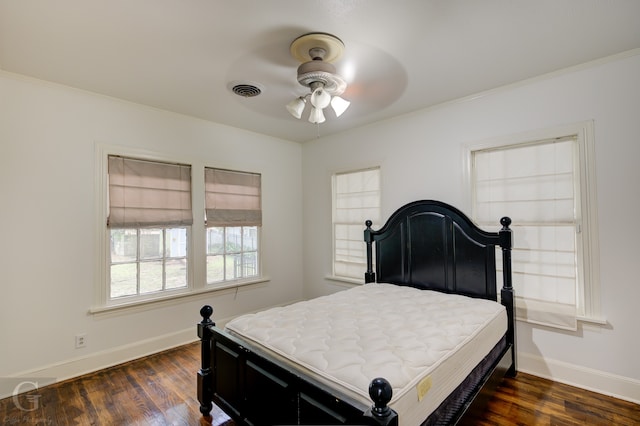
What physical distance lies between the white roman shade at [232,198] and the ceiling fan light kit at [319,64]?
1.95 metres

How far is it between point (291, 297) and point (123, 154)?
9.14 feet

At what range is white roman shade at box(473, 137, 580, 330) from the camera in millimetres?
2504

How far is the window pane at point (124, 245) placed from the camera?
2986 mm

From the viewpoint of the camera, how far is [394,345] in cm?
168

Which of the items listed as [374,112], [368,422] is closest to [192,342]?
[368,422]

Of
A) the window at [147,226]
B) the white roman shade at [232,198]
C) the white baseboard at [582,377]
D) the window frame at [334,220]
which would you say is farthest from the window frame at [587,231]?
the window at [147,226]

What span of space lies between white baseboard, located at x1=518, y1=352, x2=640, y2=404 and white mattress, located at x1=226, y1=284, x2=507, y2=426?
1.81 ft

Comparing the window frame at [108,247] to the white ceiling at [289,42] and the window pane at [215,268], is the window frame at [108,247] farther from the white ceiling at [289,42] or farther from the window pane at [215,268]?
the white ceiling at [289,42]

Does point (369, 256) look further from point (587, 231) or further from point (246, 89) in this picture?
point (246, 89)

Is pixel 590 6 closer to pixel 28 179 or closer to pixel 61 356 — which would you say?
pixel 28 179

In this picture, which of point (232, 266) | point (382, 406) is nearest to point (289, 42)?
point (382, 406)

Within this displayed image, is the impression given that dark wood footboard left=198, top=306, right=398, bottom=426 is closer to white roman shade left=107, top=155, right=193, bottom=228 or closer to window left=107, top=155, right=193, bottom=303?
window left=107, top=155, right=193, bottom=303

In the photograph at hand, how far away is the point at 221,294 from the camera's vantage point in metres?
3.74

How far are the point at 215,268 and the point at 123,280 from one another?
0.97 meters
